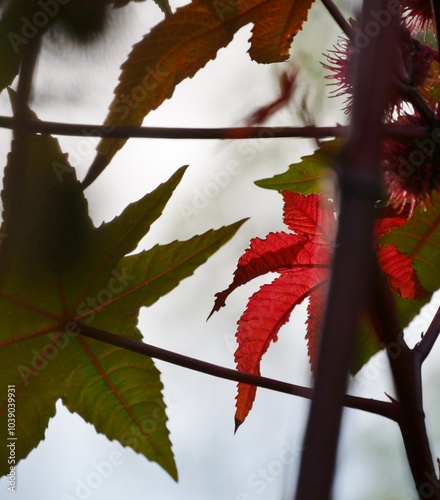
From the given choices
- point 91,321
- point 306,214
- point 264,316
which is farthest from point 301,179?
point 91,321

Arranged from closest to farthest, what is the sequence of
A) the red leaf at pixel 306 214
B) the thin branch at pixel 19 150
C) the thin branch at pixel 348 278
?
1. the thin branch at pixel 348 278
2. the thin branch at pixel 19 150
3. the red leaf at pixel 306 214

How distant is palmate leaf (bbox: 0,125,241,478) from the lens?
2.14 ft

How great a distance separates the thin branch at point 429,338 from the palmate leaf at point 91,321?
8.2 inches

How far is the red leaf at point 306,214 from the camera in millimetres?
664

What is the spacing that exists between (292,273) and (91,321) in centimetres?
22

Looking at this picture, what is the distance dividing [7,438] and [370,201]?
60cm

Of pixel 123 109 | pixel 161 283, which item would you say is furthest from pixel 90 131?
pixel 161 283

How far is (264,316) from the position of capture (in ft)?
2.19

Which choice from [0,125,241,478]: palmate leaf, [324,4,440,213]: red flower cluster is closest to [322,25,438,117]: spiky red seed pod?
[324,4,440,213]: red flower cluster

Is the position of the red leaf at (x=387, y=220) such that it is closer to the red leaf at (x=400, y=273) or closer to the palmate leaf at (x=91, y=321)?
the red leaf at (x=400, y=273)

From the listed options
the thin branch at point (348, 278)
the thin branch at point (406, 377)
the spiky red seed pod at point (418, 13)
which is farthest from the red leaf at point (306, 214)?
the thin branch at point (348, 278)

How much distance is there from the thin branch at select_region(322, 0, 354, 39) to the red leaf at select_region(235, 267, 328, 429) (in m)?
0.25

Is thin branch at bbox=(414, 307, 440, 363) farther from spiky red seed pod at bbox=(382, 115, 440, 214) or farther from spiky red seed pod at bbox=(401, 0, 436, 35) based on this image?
spiky red seed pod at bbox=(401, 0, 436, 35)

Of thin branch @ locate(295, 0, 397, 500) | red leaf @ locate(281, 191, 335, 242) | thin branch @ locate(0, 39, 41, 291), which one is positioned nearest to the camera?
thin branch @ locate(295, 0, 397, 500)
